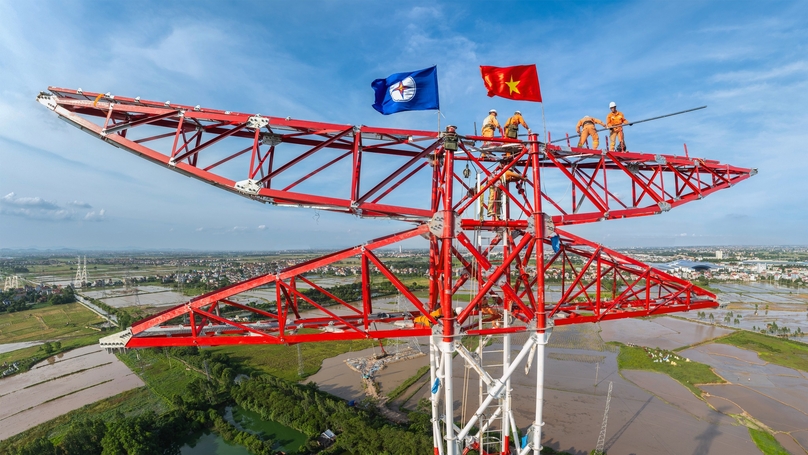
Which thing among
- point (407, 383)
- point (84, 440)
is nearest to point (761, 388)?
point (407, 383)

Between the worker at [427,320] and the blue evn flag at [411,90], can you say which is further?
the worker at [427,320]

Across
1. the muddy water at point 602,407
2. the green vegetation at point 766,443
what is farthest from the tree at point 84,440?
the green vegetation at point 766,443

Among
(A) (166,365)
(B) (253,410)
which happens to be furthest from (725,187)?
(A) (166,365)

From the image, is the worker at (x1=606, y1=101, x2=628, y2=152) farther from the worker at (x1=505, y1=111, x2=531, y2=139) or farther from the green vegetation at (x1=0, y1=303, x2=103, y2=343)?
the green vegetation at (x1=0, y1=303, x2=103, y2=343)

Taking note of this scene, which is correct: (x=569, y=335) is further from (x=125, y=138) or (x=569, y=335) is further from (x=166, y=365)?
(x=125, y=138)

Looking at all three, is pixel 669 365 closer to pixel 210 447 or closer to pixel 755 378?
pixel 755 378

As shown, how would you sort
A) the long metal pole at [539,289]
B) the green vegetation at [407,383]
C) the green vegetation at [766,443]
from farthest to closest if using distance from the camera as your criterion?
the green vegetation at [407,383] → the green vegetation at [766,443] → the long metal pole at [539,289]

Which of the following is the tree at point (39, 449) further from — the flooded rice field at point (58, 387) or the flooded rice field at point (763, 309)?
the flooded rice field at point (763, 309)
